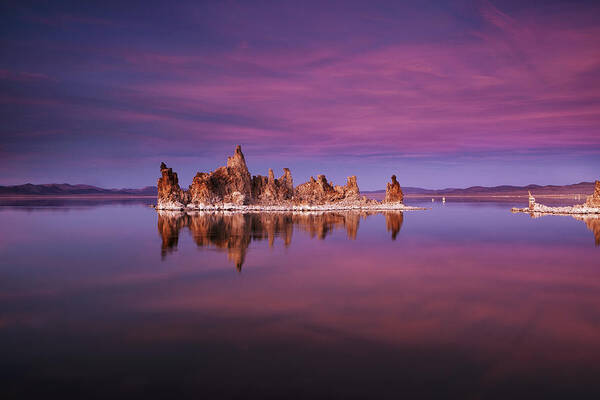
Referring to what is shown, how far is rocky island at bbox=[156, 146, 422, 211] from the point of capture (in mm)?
75250

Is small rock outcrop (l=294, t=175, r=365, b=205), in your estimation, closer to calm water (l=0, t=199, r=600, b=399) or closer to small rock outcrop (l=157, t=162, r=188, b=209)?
small rock outcrop (l=157, t=162, r=188, b=209)

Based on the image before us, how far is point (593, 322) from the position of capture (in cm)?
1021

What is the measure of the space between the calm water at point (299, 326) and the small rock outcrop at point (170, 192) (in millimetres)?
55299

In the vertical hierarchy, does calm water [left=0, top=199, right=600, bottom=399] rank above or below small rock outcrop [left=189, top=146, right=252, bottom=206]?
below

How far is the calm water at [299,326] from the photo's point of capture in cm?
689

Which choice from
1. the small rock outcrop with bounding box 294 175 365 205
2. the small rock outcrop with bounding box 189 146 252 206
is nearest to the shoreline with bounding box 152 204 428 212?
the small rock outcrop with bounding box 189 146 252 206

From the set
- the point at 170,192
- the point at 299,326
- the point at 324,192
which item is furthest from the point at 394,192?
the point at 299,326

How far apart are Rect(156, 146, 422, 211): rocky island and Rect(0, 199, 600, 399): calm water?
180ft

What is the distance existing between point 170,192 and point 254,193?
58.8 ft

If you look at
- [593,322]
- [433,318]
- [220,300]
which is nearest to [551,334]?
[593,322]

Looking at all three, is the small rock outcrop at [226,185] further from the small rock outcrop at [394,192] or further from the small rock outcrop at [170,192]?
the small rock outcrop at [394,192]

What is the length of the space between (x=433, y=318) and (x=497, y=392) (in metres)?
3.75

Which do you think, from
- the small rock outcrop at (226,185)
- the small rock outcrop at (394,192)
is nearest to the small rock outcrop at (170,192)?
the small rock outcrop at (226,185)

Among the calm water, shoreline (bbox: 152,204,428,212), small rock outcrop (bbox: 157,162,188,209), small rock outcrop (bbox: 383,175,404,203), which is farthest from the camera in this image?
small rock outcrop (bbox: 383,175,404,203)
